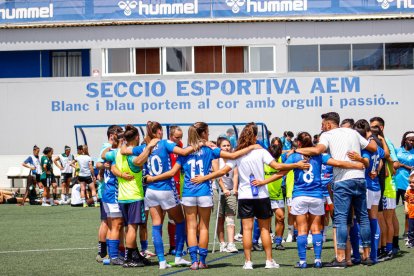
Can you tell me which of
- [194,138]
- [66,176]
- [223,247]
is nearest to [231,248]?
[223,247]

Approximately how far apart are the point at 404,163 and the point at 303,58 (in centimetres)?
1938

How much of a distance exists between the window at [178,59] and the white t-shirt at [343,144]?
2382 centimetres

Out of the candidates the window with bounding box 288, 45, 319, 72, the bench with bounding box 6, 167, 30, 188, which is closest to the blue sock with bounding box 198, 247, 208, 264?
the bench with bounding box 6, 167, 30, 188

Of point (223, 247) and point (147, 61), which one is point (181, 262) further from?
point (147, 61)

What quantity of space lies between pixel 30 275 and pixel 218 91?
77.0ft

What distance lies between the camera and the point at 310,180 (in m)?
13.0

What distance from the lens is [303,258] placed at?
42.5 ft

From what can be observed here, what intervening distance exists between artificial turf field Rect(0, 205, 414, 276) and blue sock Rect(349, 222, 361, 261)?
31 cm

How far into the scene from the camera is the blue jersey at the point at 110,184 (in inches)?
531

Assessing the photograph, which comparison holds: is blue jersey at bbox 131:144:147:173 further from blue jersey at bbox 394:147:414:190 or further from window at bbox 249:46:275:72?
window at bbox 249:46:275:72

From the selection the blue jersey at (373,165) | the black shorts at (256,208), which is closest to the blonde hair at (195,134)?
the black shorts at (256,208)

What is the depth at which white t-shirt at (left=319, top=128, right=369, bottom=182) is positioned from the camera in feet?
41.5

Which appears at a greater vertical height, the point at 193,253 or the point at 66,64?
the point at 66,64

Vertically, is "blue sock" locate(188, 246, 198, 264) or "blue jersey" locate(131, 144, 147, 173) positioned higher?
"blue jersey" locate(131, 144, 147, 173)
